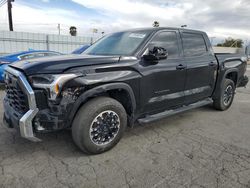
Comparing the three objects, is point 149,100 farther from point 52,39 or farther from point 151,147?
point 52,39

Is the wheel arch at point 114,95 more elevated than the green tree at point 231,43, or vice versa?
the green tree at point 231,43

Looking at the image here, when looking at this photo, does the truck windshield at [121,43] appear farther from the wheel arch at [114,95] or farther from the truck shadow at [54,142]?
the truck shadow at [54,142]

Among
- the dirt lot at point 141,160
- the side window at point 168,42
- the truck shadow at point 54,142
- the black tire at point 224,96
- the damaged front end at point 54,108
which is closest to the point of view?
the dirt lot at point 141,160

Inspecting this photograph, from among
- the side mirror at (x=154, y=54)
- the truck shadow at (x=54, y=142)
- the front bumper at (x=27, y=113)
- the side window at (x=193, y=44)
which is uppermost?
the side window at (x=193, y=44)

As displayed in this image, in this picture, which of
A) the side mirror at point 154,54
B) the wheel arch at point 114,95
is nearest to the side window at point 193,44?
the side mirror at point 154,54

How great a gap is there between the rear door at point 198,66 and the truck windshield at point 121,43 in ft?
3.37

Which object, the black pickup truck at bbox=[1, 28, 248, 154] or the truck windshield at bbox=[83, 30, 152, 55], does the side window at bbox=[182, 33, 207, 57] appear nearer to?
the black pickup truck at bbox=[1, 28, 248, 154]

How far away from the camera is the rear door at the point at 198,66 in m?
4.05

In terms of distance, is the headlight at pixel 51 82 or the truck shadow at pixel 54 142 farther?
the truck shadow at pixel 54 142

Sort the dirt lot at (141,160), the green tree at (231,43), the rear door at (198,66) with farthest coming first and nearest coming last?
the green tree at (231,43) → the rear door at (198,66) → the dirt lot at (141,160)

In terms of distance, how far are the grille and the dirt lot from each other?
2.25ft

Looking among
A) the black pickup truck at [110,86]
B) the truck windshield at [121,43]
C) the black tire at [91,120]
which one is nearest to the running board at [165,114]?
the black pickup truck at [110,86]

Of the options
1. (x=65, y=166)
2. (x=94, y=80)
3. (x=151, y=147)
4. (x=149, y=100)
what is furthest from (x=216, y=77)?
(x=65, y=166)

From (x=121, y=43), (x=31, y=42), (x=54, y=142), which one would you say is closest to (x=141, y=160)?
(x=54, y=142)
